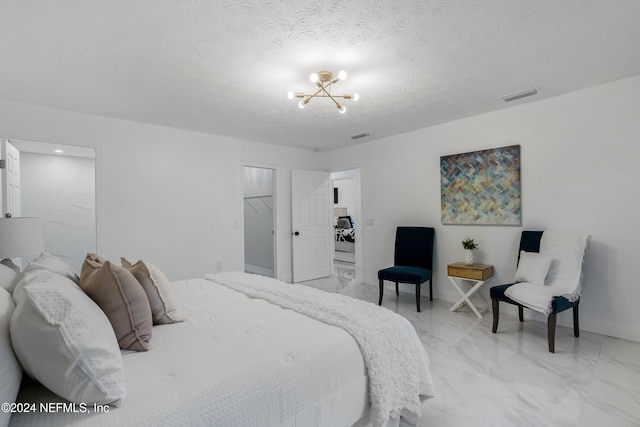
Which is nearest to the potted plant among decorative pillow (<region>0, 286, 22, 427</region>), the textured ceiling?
the textured ceiling

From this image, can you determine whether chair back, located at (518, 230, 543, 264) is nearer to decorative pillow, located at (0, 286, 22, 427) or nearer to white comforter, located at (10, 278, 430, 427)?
white comforter, located at (10, 278, 430, 427)

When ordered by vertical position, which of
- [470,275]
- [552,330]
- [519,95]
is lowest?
[552,330]

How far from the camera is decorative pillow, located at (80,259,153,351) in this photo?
4.60 ft

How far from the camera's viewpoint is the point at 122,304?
1.43m

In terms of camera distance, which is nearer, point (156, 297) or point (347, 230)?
point (156, 297)

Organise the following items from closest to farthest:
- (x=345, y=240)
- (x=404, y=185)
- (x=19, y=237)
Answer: (x=19, y=237) → (x=404, y=185) → (x=345, y=240)

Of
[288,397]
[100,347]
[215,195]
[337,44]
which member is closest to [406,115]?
[337,44]

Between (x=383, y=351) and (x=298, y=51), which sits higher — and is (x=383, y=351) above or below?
below

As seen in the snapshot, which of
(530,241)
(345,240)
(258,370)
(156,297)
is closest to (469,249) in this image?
(530,241)

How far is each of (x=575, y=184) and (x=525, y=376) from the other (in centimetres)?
207

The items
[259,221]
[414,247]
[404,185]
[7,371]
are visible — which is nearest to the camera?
[7,371]

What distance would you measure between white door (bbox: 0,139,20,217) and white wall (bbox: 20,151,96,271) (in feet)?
5.10

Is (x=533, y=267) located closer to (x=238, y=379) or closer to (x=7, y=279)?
(x=238, y=379)

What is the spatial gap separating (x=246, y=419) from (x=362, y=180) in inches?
177
